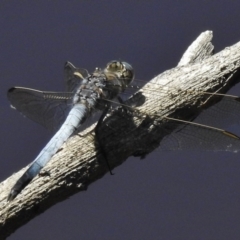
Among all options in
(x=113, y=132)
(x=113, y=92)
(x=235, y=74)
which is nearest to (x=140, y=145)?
(x=113, y=132)

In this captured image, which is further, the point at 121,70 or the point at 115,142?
the point at 121,70

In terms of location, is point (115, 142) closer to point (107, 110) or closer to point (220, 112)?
point (107, 110)

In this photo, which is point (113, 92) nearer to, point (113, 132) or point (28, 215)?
point (113, 132)

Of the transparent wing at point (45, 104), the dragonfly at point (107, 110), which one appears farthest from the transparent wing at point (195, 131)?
the transparent wing at point (45, 104)

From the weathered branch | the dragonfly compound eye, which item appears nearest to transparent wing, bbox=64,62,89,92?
the dragonfly compound eye

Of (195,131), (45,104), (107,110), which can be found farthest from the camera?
(45,104)

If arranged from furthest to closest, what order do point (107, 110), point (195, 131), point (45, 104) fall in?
1. point (45, 104)
2. point (107, 110)
3. point (195, 131)

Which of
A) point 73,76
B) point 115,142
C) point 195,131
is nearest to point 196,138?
point 195,131
